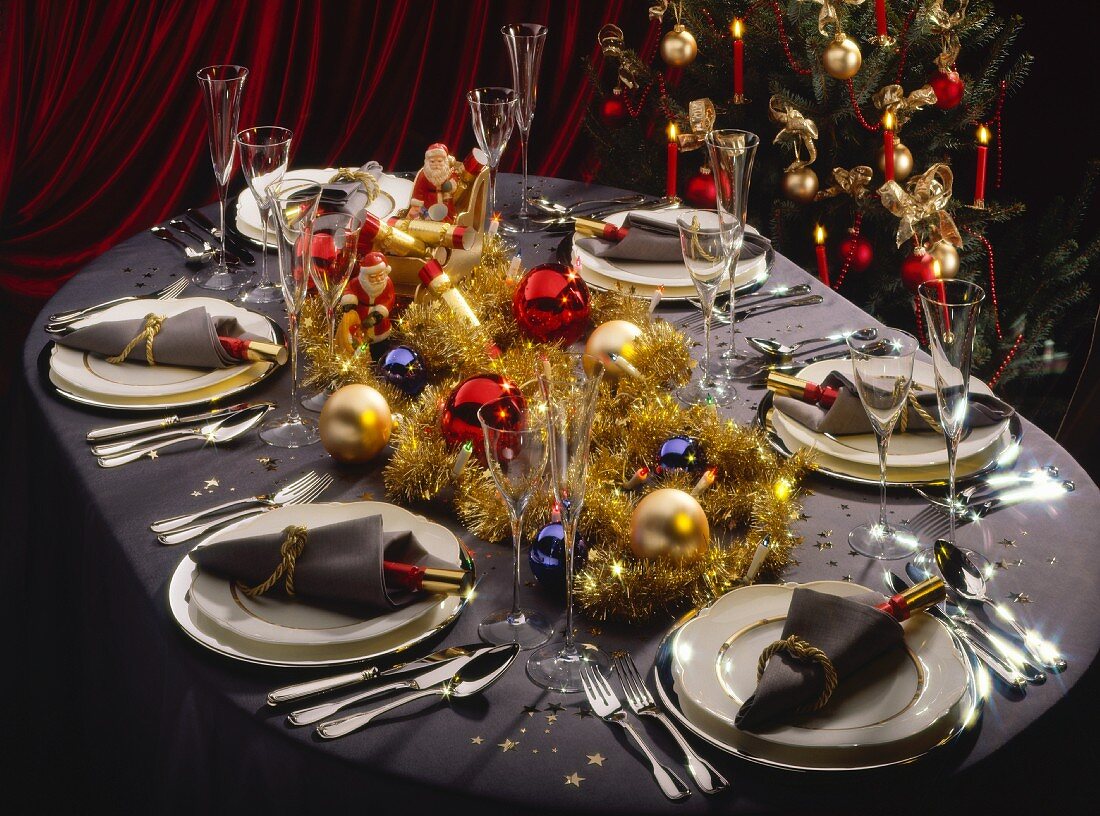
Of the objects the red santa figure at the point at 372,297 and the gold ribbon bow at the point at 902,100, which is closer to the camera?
the red santa figure at the point at 372,297

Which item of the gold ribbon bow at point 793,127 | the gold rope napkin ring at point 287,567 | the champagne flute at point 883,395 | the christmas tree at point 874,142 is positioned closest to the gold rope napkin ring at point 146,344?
the gold rope napkin ring at point 287,567

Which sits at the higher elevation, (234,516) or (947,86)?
(947,86)

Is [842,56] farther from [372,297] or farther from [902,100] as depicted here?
[372,297]

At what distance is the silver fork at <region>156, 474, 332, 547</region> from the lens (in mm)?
1242

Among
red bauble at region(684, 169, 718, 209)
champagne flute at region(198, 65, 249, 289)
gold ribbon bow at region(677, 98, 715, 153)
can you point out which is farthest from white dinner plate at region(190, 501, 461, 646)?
red bauble at region(684, 169, 718, 209)

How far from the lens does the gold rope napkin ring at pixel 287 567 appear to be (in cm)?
112

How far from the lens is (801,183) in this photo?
8.64ft

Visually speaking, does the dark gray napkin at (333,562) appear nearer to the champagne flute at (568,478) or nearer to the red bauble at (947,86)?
the champagne flute at (568,478)

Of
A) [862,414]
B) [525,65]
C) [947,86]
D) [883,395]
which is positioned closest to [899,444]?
[862,414]

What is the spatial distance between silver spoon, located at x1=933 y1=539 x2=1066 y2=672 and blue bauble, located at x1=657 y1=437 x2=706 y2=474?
0.93 ft

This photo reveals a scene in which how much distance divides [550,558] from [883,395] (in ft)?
1.28

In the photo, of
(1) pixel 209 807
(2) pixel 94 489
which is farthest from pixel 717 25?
(1) pixel 209 807

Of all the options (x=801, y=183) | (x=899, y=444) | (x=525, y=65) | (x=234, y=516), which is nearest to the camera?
(x=234, y=516)

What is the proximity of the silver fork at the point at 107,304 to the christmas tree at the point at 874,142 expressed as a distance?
3.68 ft
